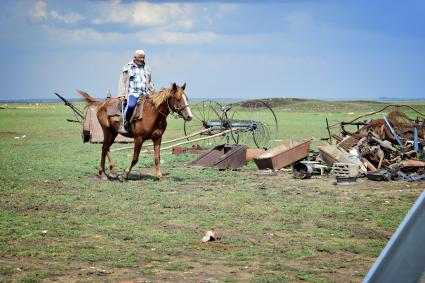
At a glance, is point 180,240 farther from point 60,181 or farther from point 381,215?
point 60,181

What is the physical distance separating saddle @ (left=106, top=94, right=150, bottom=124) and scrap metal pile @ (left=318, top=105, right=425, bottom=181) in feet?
12.9

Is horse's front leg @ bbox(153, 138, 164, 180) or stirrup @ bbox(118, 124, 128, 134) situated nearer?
horse's front leg @ bbox(153, 138, 164, 180)

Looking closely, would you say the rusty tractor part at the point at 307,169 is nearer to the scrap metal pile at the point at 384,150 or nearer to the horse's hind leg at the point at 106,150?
the scrap metal pile at the point at 384,150

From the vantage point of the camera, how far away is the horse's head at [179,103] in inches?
516

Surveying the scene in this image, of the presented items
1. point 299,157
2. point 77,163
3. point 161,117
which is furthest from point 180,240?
point 77,163

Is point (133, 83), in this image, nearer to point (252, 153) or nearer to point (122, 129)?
point (122, 129)

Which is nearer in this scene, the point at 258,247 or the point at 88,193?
the point at 258,247

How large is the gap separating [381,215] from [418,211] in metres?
8.95

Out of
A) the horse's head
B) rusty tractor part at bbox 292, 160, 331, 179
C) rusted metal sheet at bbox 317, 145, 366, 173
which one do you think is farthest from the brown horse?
rusted metal sheet at bbox 317, 145, 366, 173

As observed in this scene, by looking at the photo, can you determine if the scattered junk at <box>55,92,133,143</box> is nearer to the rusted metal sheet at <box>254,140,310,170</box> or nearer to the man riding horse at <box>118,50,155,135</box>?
the man riding horse at <box>118,50,155,135</box>

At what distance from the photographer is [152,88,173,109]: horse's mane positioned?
43.3ft

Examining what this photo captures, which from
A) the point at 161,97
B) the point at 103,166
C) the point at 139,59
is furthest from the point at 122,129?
the point at 139,59

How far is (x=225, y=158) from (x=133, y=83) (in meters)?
3.20

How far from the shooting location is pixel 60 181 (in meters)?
13.5
